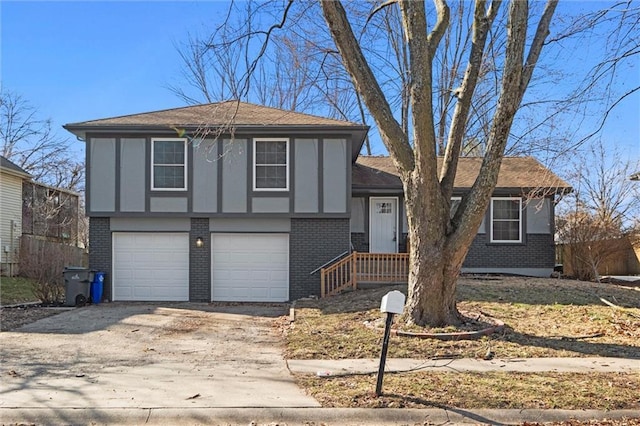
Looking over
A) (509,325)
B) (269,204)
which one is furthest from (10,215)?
(509,325)

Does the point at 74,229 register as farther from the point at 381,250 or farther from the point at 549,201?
the point at 549,201

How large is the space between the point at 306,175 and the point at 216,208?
9.04 ft

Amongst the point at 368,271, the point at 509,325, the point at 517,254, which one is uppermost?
the point at 517,254

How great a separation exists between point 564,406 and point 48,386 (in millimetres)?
5937

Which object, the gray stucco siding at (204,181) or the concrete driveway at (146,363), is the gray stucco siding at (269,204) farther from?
the concrete driveway at (146,363)

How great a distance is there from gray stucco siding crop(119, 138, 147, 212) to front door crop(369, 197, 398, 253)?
24.0 feet

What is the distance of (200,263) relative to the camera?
1579 centimetres

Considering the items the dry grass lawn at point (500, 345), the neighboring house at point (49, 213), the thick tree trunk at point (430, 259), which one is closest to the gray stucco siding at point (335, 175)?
the dry grass lawn at point (500, 345)

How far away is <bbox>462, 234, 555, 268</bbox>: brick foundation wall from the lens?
18.4m

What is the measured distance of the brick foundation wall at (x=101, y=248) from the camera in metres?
15.7

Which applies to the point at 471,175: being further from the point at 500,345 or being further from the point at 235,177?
the point at 500,345

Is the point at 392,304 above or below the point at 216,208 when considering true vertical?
below

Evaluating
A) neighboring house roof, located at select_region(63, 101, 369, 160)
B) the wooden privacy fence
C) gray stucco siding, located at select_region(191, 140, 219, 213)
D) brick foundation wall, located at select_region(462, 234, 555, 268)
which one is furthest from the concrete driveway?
brick foundation wall, located at select_region(462, 234, 555, 268)

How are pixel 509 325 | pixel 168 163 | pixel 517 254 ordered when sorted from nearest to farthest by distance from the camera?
pixel 509 325 → pixel 168 163 → pixel 517 254
